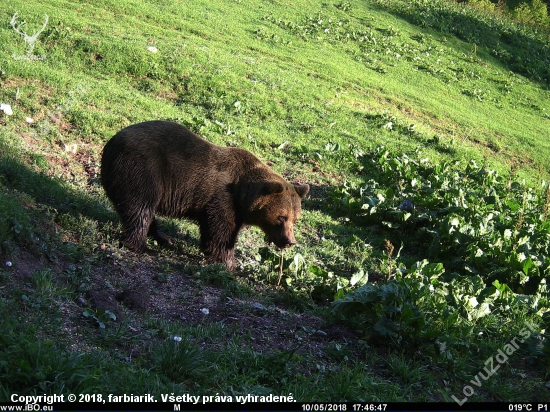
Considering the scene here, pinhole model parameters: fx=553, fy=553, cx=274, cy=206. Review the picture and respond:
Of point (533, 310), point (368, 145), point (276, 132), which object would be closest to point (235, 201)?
point (533, 310)

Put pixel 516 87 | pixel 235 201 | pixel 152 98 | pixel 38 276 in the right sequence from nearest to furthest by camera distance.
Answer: pixel 38 276, pixel 235 201, pixel 152 98, pixel 516 87

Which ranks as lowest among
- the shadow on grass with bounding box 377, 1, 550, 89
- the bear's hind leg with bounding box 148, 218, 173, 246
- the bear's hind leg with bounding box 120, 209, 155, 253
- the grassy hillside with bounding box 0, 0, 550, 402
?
the bear's hind leg with bounding box 148, 218, 173, 246

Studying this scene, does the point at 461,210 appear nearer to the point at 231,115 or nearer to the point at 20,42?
the point at 231,115

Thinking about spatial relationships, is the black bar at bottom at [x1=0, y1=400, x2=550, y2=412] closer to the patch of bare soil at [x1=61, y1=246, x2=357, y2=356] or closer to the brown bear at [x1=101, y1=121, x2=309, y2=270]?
the patch of bare soil at [x1=61, y1=246, x2=357, y2=356]

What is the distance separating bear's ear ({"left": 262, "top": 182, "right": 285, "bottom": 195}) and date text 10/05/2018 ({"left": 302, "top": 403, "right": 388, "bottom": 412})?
3819 millimetres

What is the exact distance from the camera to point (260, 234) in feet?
31.1

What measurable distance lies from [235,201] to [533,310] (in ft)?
13.7

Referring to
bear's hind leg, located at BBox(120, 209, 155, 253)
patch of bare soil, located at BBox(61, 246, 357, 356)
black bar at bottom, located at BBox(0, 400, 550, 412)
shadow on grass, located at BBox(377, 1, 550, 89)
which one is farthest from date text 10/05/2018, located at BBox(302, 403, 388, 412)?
shadow on grass, located at BBox(377, 1, 550, 89)

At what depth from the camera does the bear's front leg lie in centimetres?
775

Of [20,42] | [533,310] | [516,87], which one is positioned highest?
[516,87]

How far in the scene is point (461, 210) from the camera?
10422 mm

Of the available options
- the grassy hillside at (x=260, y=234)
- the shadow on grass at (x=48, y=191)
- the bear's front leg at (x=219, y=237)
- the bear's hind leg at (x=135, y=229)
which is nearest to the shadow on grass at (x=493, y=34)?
the grassy hillside at (x=260, y=234)

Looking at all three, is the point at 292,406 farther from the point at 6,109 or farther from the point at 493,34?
the point at 493,34

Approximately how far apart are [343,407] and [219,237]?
3943mm
